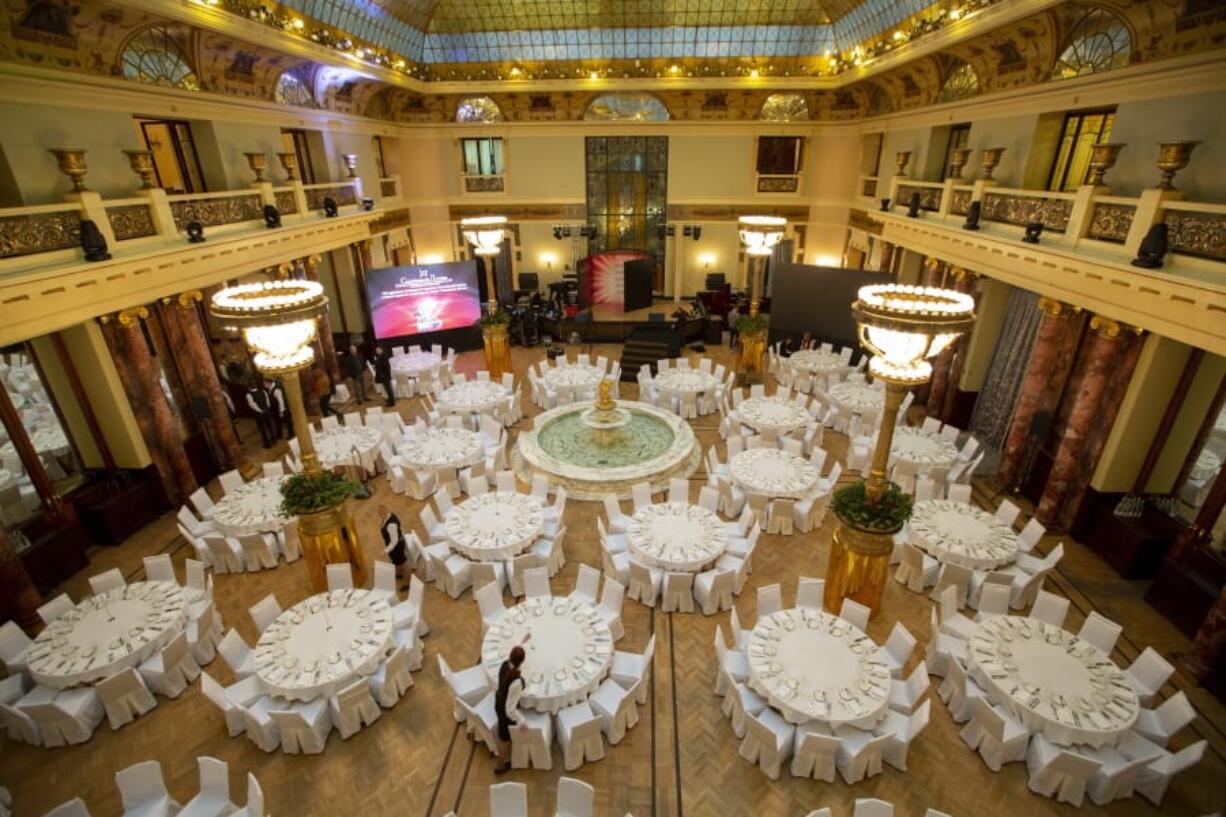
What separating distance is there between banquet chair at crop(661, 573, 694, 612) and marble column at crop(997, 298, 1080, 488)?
271 inches

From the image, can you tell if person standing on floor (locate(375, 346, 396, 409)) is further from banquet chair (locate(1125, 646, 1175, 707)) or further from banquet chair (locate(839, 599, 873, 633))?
banquet chair (locate(1125, 646, 1175, 707))

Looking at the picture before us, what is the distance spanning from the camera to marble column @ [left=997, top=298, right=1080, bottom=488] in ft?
31.1

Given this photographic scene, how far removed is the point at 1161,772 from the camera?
5195mm

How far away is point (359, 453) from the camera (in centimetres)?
1062

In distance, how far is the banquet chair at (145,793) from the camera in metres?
4.87

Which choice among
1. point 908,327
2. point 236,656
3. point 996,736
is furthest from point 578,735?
point 908,327

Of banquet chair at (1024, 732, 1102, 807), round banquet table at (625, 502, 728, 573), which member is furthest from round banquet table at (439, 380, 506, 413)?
banquet chair at (1024, 732, 1102, 807)

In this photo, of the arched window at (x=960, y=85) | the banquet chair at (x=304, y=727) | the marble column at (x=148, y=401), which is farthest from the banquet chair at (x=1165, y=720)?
the marble column at (x=148, y=401)

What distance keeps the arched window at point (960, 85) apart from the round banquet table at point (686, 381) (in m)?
8.13

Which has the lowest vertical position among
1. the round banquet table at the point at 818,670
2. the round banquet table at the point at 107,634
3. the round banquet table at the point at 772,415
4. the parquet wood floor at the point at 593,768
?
the parquet wood floor at the point at 593,768

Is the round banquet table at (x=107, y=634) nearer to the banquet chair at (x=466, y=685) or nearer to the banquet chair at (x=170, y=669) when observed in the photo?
the banquet chair at (x=170, y=669)

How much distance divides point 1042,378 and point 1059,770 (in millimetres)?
6763

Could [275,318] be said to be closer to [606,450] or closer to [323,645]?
[323,645]

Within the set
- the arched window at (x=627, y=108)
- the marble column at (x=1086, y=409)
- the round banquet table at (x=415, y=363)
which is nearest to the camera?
the marble column at (x=1086, y=409)
